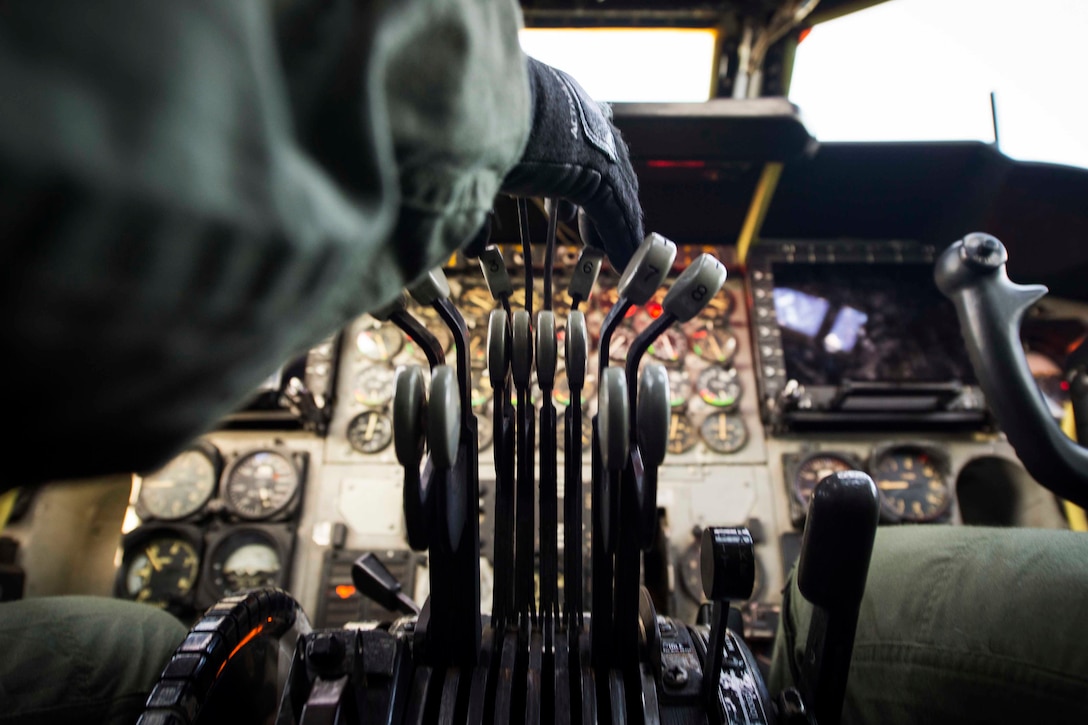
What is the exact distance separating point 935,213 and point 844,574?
3736mm

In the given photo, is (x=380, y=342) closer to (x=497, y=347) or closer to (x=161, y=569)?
(x=161, y=569)

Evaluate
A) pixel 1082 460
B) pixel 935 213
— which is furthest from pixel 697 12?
pixel 1082 460

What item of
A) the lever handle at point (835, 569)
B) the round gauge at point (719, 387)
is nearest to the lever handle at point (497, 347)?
the lever handle at point (835, 569)

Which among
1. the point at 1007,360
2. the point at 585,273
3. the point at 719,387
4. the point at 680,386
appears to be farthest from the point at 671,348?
the point at 585,273

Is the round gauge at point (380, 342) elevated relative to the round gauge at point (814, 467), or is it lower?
elevated

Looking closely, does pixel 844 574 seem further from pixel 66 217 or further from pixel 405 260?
pixel 66 217

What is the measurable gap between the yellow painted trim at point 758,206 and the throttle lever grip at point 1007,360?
2.09m

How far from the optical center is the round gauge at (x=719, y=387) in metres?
3.44

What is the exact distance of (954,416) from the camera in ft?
10.6

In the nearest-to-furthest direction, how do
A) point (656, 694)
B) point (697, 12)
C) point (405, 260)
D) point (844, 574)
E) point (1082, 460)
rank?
point (405, 260) → point (844, 574) → point (656, 694) → point (1082, 460) → point (697, 12)

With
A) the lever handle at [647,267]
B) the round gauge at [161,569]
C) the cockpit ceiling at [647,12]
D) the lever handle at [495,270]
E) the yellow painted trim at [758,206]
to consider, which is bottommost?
the round gauge at [161,569]

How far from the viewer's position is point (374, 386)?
346cm

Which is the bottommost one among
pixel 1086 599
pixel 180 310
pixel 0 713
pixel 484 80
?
pixel 0 713

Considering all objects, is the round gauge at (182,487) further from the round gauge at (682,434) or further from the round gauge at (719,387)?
the round gauge at (719,387)
